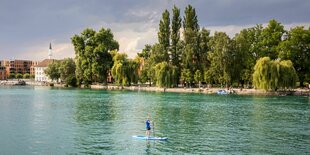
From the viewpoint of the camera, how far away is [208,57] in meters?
107

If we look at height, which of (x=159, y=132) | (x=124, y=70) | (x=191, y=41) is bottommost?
(x=159, y=132)

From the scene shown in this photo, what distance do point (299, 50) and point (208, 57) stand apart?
71.0ft

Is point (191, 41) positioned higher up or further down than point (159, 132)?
higher up

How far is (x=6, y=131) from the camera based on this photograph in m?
38.4

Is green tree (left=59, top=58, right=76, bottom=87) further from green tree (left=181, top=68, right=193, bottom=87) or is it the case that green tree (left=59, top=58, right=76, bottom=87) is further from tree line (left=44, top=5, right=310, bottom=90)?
green tree (left=181, top=68, right=193, bottom=87)

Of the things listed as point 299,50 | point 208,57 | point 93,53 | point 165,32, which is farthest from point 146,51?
point 299,50

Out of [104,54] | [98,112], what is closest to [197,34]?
[104,54]

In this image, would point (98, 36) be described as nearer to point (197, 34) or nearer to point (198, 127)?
point (197, 34)

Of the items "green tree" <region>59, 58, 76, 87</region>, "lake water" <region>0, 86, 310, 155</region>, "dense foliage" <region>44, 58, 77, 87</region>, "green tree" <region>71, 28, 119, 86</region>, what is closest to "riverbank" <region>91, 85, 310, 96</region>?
"green tree" <region>71, 28, 119, 86</region>

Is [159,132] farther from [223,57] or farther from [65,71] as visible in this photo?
[65,71]

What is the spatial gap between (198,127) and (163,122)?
494cm

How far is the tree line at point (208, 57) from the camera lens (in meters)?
92.9

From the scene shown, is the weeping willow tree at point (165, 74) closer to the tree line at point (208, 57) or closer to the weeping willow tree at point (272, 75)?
the tree line at point (208, 57)

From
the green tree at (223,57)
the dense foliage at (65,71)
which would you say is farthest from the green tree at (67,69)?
the green tree at (223,57)
